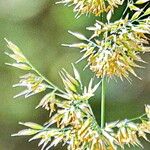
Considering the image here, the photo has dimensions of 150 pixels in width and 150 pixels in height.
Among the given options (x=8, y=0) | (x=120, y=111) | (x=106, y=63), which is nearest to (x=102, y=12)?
(x=106, y=63)

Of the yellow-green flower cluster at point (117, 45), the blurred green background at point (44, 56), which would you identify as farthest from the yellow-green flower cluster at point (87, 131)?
Result: the blurred green background at point (44, 56)

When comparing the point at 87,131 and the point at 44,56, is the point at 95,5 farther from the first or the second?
A: the point at 44,56

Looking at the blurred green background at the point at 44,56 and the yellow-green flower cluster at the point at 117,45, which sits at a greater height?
the blurred green background at the point at 44,56

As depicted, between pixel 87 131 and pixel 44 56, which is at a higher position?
pixel 44 56

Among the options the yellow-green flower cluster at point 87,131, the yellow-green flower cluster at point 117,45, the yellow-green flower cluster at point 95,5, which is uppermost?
the yellow-green flower cluster at point 95,5

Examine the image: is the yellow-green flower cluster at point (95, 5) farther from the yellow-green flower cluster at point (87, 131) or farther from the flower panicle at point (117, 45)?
the yellow-green flower cluster at point (87, 131)

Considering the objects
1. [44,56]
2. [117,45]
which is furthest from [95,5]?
[44,56]

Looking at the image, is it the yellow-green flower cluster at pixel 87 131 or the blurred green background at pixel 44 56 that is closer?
the yellow-green flower cluster at pixel 87 131

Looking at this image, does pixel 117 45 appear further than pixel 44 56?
No

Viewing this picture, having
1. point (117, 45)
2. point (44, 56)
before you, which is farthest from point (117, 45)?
point (44, 56)

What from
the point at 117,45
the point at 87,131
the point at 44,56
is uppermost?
the point at 44,56
